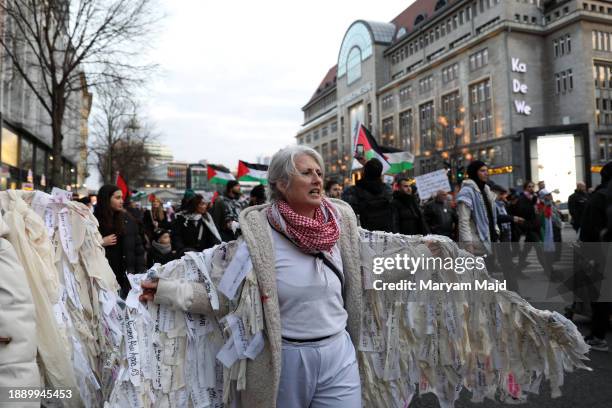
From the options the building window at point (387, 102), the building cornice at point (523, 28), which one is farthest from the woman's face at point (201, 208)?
the building window at point (387, 102)

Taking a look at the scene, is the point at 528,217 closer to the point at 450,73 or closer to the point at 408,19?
the point at 450,73

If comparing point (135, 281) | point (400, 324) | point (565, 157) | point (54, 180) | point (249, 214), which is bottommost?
point (400, 324)

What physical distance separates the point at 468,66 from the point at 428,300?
62343 mm

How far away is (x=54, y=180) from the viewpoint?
1758 centimetres

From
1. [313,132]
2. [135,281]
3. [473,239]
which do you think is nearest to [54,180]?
[473,239]

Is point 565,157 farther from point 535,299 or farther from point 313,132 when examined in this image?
point 313,132

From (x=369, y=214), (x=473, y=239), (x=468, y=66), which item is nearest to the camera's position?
(x=473, y=239)

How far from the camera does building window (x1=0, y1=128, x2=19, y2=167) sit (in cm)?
2730

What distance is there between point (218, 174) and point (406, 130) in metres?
62.4

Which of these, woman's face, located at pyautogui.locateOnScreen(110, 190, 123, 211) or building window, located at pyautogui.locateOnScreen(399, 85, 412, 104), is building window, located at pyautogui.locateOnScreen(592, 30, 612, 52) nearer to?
building window, located at pyautogui.locateOnScreen(399, 85, 412, 104)

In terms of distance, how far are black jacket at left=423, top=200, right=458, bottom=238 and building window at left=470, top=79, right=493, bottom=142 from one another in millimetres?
50106

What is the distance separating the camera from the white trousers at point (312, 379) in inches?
85.0

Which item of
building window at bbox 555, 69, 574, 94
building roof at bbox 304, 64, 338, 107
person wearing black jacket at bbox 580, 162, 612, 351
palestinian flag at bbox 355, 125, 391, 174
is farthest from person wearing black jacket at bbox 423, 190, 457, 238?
building roof at bbox 304, 64, 338, 107

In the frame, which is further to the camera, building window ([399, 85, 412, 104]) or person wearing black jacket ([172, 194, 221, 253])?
building window ([399, 85, 412, 104])
